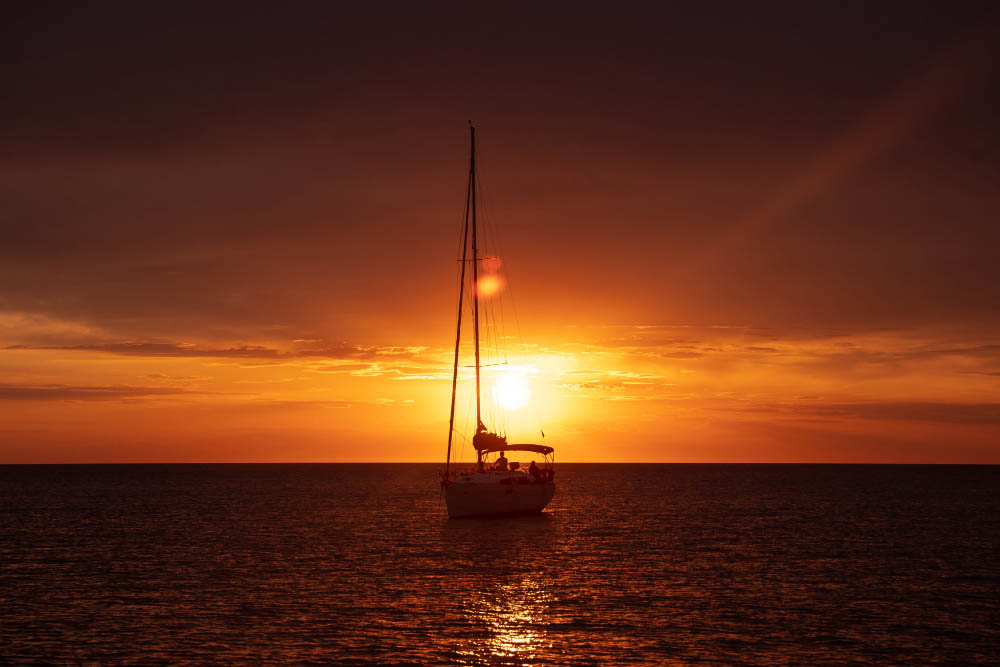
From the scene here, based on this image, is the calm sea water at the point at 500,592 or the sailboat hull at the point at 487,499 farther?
the sailboat hull at the point at 487,499

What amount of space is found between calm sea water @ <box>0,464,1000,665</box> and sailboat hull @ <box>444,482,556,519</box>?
1.82 metres

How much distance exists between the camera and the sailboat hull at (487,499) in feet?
268

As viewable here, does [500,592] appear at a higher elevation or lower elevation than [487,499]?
lower

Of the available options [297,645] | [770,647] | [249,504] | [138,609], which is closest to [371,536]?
[138,609]

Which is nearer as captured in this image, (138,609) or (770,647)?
(770,647)

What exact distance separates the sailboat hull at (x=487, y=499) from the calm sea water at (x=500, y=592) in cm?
182

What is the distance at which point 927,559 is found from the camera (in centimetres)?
6619

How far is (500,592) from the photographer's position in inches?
1948

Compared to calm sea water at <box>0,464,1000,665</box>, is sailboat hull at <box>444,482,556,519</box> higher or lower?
higher

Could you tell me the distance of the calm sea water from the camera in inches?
1431

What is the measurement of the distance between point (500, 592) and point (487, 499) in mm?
33065

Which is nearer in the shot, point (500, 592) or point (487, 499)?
point (500, 592)

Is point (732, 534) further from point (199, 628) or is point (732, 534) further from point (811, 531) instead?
point (199, 628)

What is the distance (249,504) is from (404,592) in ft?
293
